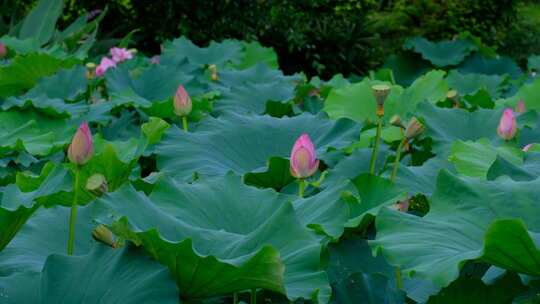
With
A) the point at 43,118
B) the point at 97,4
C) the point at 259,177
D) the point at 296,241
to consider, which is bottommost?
the point at 97,4

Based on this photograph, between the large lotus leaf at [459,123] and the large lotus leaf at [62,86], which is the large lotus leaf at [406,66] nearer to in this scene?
the large lotus leaf at [62,86]

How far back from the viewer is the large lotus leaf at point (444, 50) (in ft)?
14.7

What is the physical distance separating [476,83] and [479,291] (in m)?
2.29

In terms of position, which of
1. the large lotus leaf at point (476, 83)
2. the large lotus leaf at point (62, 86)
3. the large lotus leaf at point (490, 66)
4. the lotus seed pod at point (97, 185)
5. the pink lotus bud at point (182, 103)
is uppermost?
the lotus seed pod at point (97, 185)

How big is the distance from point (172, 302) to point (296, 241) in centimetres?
19

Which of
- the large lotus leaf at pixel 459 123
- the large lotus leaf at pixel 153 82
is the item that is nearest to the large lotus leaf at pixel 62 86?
the large lotus leaf at pixel 153 82

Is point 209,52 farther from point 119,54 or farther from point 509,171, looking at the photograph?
point 509,171

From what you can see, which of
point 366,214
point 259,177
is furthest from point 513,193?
point 259,177

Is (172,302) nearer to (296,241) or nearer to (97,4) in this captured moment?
(296,241)

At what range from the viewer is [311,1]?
21.8ft

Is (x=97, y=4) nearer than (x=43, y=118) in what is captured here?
No

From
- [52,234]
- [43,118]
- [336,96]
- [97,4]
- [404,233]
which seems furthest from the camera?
[97,4]

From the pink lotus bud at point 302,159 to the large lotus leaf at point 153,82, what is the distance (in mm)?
1221

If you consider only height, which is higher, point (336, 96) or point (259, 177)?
point (259, 177)
